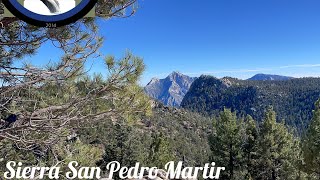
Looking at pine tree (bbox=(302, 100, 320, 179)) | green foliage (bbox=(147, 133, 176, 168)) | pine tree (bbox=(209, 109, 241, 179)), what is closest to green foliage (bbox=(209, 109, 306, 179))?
pine tree (bbox=(209, 109, 241, 179))

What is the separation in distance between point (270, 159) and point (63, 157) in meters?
23.4

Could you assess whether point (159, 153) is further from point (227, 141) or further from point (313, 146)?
point (313, 146)

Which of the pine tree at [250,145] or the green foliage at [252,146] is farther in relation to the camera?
the pine tree at [250,145]

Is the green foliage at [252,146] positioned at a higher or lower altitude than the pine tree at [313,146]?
lower

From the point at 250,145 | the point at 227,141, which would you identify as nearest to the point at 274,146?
the point at 250,145

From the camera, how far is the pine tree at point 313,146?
1284cm

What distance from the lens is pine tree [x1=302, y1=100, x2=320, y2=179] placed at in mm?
12844

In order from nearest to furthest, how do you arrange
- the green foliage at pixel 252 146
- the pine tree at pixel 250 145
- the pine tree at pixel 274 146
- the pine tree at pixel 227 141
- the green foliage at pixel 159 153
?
the green foliage at pixel 159 153 < the pine tree at pixel 274 146 < the green foliage at pixel 252 146 < the pine tree at pixel 227 141 < the pine tree at pixel 250 145

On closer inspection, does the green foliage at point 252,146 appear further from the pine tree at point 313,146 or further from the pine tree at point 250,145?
the pine tree at point 313,146

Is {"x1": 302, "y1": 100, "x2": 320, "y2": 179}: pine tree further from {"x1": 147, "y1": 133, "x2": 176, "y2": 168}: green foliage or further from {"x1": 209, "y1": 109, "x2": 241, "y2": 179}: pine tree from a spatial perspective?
{"x1": 147, "y1": 133, "x2": 176, "y2": 168}: green foliage

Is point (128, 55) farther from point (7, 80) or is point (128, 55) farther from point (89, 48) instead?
point (7, 80)

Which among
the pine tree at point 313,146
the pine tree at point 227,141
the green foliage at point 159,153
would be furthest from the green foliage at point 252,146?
the pine tree at point 313,146

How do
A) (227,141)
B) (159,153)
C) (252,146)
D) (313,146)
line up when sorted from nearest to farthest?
(313,146)
(159,153)
(227,141)
(252,146)

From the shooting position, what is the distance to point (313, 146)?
42.4ft
